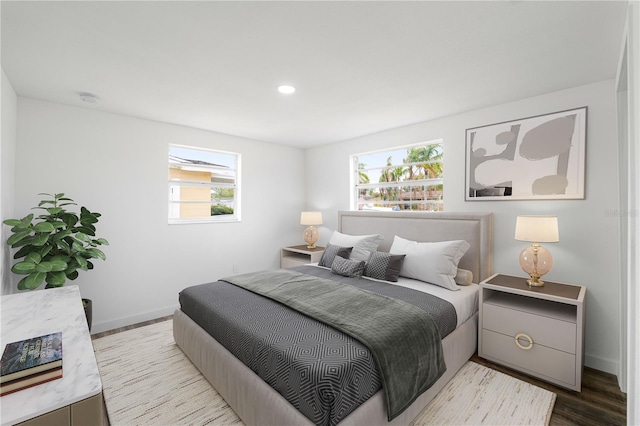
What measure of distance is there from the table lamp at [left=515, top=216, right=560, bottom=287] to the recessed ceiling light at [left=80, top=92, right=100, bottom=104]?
4.11m

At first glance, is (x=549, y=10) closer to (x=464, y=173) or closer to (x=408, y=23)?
(x=408, y=23)

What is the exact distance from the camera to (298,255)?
4.90m

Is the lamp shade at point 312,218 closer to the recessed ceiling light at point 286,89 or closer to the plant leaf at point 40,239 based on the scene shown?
the recessed ceiling light at point 286,89

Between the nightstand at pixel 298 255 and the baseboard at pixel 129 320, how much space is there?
1680mm

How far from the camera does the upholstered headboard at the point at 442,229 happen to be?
3057 millimetres

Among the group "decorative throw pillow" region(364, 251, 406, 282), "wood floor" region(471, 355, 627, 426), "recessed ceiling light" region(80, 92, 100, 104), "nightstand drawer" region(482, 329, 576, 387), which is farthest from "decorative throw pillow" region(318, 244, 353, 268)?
"recessed ceiling light" region(80, 92, 100, 104)

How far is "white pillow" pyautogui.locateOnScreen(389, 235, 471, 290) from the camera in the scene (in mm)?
2842

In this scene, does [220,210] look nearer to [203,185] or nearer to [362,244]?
[203,185]

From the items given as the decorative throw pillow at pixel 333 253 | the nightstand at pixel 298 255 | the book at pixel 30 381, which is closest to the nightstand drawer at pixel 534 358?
the decorative throw pillow at pixel 333 253

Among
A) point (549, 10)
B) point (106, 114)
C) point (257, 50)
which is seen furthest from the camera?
point (106, 114)

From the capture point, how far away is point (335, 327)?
1.87 m

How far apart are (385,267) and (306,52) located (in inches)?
82.6

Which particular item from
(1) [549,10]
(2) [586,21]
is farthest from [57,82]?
(2) [586,21]

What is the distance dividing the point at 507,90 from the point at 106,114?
163 inches
